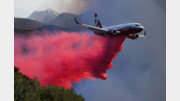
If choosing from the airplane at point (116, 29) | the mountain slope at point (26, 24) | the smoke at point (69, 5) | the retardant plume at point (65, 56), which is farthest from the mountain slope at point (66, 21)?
the mountain slope at point (26, 24)

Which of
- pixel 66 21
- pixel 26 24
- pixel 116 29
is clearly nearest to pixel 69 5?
pixel 66 21

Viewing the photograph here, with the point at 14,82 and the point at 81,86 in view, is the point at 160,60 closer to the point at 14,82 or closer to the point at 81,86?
the point at 81,86

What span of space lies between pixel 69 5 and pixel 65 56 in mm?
2433

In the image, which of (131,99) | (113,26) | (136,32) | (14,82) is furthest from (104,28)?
(14,82)

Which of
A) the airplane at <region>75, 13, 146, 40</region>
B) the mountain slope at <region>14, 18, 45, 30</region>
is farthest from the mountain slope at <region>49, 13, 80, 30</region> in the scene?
the mountain slope at <region>14, 18, 45, 30</region>

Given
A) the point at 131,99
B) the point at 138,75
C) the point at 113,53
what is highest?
the point at 113,53

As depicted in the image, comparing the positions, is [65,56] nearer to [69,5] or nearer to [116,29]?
[69,5]

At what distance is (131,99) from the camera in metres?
17.7

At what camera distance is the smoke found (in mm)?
15250

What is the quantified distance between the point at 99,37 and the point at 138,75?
3.32 m

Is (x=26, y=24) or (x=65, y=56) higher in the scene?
(x=26, y=24)

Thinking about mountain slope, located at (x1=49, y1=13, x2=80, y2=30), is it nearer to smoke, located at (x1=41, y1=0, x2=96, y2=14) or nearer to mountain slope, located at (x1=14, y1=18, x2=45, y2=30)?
smoke, located at (x1=41, y1=0, x2=96, y2=14)

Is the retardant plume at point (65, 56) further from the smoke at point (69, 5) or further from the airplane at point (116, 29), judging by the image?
the smoke at point (69, 5)

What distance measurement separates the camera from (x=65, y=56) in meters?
15.4
